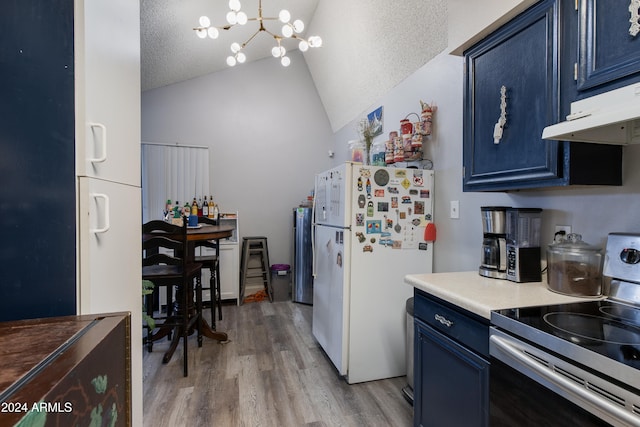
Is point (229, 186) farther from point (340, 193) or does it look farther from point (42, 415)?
point (42, 415)

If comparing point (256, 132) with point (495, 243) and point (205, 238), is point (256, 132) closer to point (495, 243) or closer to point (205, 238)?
point (205, 238)

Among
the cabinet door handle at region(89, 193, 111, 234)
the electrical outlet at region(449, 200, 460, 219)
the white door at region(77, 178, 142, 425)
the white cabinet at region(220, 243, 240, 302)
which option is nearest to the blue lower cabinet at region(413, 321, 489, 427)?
the electrical outlet at region(449, 200, 460, 219)

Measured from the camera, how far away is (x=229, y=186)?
4.36 metres

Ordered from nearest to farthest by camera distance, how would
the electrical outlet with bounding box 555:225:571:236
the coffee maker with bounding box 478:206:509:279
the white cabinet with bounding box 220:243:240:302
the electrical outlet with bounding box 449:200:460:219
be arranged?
1. the electrical outlet with bounding box 555:225:571:236
2. the coffee maker with bounding box 478:206:509:279
3. the electrical outlet with bounding box 449:200:460:219
4. the white cabinet with bounding box 220:243:240:302

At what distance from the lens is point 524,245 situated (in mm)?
1440

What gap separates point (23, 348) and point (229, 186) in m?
3.82

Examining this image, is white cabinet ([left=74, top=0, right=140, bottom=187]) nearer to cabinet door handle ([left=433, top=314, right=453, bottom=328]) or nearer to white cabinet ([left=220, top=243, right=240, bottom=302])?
cabinet door handle ([left=433, top=314, right=453, bottom=328])

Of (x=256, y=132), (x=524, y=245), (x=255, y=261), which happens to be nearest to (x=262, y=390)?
(x=524, y=245)

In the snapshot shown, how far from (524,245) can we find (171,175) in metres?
4.01

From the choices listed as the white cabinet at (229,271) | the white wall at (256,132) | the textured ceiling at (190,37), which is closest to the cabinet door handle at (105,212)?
the textured ceiling at (190,37)

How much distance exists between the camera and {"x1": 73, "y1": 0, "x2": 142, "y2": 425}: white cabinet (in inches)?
38.3

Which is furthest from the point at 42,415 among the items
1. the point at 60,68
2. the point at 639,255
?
the point at 639,255

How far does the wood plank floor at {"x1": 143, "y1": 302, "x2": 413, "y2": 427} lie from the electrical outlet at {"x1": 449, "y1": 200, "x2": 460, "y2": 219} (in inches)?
50.1

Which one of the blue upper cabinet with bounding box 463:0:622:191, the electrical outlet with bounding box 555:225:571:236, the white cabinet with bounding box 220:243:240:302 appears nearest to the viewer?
the blue upper cabinet with bounding box 463:0:622:191
